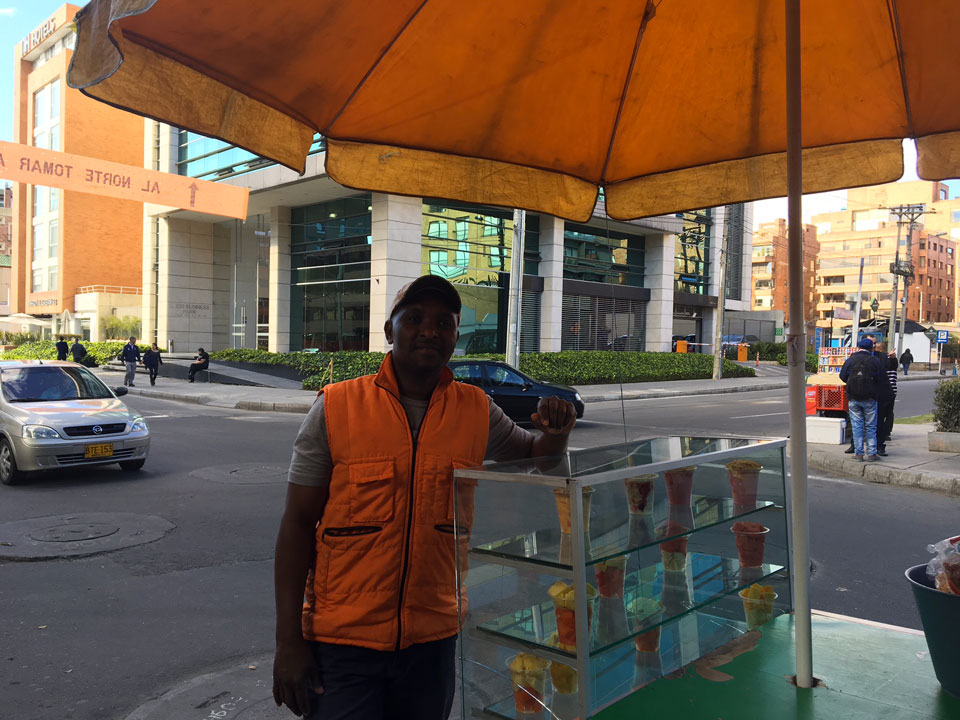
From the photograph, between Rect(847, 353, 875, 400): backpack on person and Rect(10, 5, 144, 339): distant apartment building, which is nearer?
Rect(847, 353, 875, 400): backpack on person

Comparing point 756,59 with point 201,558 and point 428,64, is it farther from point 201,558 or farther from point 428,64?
point 201,558

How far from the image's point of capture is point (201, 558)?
20.2 ft

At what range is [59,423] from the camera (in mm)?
9164

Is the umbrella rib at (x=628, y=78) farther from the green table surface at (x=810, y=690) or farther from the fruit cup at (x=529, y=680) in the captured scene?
the fruit cup at (x=529, y=680)

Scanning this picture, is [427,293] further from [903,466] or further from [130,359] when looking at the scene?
Result: [130,359]

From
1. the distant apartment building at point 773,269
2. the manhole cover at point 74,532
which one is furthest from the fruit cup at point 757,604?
the distant apartment building at point 773,269

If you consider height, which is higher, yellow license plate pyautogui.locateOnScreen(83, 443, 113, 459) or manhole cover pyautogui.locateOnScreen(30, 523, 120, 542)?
yellow license plate pyautogui.locateOnScreen(83, 443, 113, 459)

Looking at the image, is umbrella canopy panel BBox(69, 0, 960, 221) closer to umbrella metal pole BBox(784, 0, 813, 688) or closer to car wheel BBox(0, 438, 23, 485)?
umbrella metal pole BBox(784, 0, 813, 688)

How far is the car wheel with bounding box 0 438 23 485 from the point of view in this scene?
9055mm

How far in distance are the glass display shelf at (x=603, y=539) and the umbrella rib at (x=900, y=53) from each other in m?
2.09

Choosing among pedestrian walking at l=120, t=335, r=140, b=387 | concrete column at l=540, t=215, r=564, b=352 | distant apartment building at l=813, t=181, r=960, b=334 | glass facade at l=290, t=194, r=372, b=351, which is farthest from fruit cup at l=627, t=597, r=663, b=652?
distant apartment building at l=813, t=181, r=960, b=334

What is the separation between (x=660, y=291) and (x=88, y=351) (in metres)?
29.3

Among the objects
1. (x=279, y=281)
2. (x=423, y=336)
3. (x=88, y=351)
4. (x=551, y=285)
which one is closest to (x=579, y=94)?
(x=423, y=336)

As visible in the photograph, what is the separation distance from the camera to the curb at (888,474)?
30.9ft
